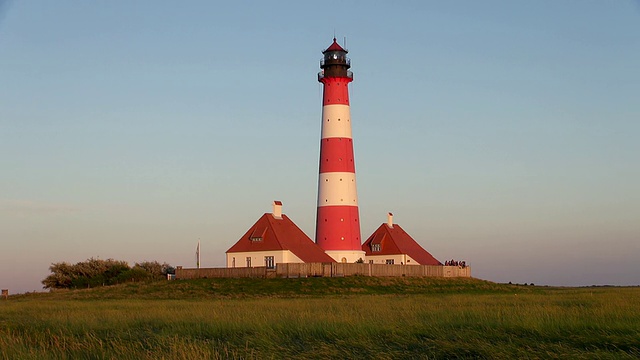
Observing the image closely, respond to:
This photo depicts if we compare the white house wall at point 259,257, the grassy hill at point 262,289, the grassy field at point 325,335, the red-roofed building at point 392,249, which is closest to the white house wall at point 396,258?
the red-roofed building at point 392,249

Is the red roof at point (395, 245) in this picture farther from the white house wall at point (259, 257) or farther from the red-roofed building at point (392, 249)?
the white house wall at point (259, 257)

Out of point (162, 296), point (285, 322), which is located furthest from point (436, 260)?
point (285, 322)

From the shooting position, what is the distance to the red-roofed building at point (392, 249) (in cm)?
7731

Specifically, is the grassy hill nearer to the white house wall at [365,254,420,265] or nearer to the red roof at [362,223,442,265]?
the white house wall at [365,254,420,265]

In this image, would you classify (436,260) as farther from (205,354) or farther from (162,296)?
(205,354)

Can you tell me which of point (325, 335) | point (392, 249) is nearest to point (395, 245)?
point (392, 249)

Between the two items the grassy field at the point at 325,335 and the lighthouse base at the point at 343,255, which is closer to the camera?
the grassy field at the point at 325,335

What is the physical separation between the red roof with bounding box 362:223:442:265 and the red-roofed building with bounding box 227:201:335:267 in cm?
1264

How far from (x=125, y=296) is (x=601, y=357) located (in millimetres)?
39588

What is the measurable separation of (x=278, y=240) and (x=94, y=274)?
1470cm

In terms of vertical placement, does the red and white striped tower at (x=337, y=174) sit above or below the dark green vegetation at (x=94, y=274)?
above

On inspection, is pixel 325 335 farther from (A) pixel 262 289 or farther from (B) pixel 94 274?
(B) pixel 94 274

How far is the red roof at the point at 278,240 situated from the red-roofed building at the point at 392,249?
12367 mm

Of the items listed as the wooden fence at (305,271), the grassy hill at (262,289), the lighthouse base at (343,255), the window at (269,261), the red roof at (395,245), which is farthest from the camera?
the red roof at (395,245)
